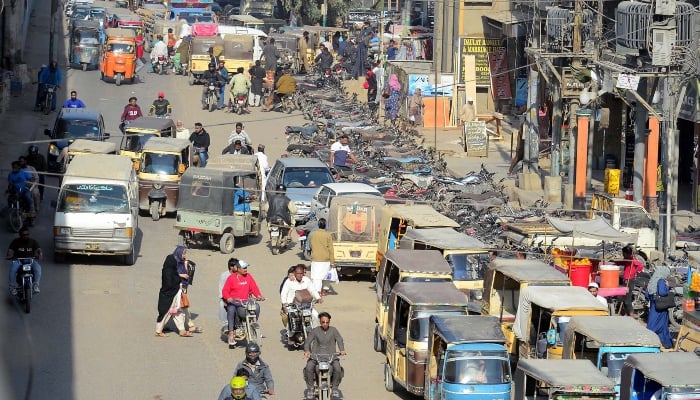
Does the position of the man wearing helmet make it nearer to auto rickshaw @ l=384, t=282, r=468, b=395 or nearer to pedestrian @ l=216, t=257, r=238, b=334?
auto rickshaw @ l=384, t=282, r=468, b=395

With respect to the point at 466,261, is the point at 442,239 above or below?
above

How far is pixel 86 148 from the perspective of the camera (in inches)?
1203

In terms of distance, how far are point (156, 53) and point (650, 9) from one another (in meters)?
30.8

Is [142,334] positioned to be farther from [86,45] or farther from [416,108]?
[86,45]

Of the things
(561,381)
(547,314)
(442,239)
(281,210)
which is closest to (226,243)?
(281,210)

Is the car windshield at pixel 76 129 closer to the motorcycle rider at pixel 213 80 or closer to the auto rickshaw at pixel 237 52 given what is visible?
the motorcycle rider at pixel 213 80

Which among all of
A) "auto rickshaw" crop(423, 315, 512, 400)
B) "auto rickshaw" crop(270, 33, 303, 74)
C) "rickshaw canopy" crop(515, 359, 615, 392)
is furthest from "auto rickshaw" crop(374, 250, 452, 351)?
"auto rickshaw" crop(270, 33, 303, 74)

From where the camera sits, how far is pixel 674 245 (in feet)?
89.3

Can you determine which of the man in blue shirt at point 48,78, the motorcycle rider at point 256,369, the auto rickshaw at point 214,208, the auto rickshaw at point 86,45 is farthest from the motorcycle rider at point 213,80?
the motorcycle rider at point 256,369

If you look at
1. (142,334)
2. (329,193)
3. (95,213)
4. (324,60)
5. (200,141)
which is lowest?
(142,334)

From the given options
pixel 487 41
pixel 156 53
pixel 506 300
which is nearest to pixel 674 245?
pixel 506 300

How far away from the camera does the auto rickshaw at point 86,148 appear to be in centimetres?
3047

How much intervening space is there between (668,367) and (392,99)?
102ft

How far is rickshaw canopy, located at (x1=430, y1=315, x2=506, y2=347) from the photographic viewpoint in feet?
55.9
